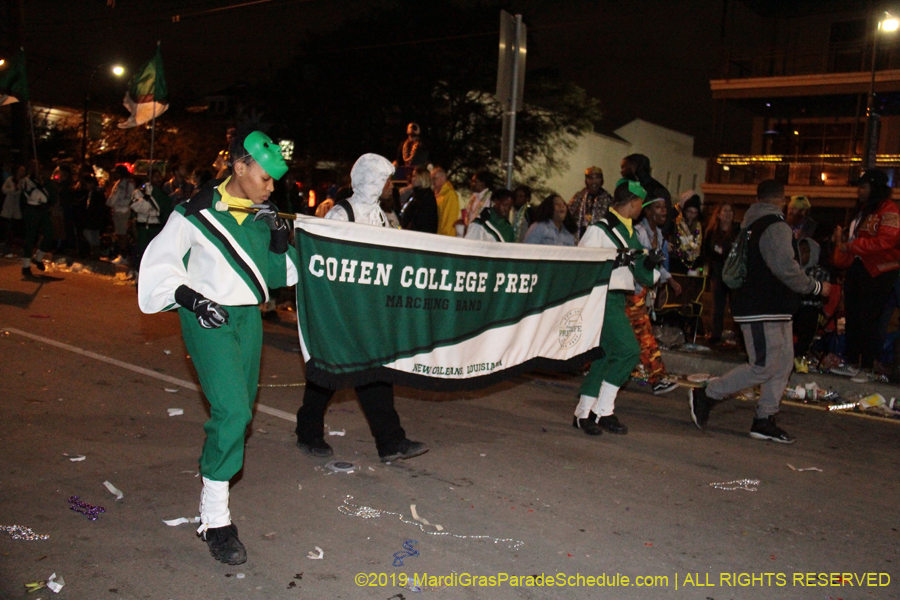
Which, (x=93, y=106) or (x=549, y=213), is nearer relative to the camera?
(x=549, y=213)

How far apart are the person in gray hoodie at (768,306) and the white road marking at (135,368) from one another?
3.60 meters

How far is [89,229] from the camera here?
17797 mm

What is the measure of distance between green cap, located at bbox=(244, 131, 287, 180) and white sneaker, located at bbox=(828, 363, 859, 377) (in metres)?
7.41

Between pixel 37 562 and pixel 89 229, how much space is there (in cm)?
1541

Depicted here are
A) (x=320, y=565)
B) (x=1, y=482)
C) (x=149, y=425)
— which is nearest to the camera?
(x=320, y=565)

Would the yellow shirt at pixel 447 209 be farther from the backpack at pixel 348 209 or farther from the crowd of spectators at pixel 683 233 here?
the backpack at pixel 348 209

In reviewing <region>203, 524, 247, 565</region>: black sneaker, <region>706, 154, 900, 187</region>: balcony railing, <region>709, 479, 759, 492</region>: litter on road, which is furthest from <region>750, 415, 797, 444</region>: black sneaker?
<region>706, 154, 900, 187</region>: balcony railing

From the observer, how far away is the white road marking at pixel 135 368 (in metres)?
6.71

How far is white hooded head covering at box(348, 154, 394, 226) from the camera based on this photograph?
5484 millimetres

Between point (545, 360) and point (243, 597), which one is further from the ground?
point (545, 360)

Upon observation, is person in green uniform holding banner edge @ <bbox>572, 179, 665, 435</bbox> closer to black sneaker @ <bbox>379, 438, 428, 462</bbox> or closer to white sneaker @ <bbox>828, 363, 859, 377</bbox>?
black sneaker @ <bbox>379, 438, 428, 462</bbox>

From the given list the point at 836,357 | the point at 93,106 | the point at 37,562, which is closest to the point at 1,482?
the point at 37,562

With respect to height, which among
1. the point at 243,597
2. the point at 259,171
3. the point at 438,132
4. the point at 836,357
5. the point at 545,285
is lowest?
the point at 243,597

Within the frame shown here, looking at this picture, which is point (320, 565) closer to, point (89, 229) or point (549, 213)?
point (549, 213)
